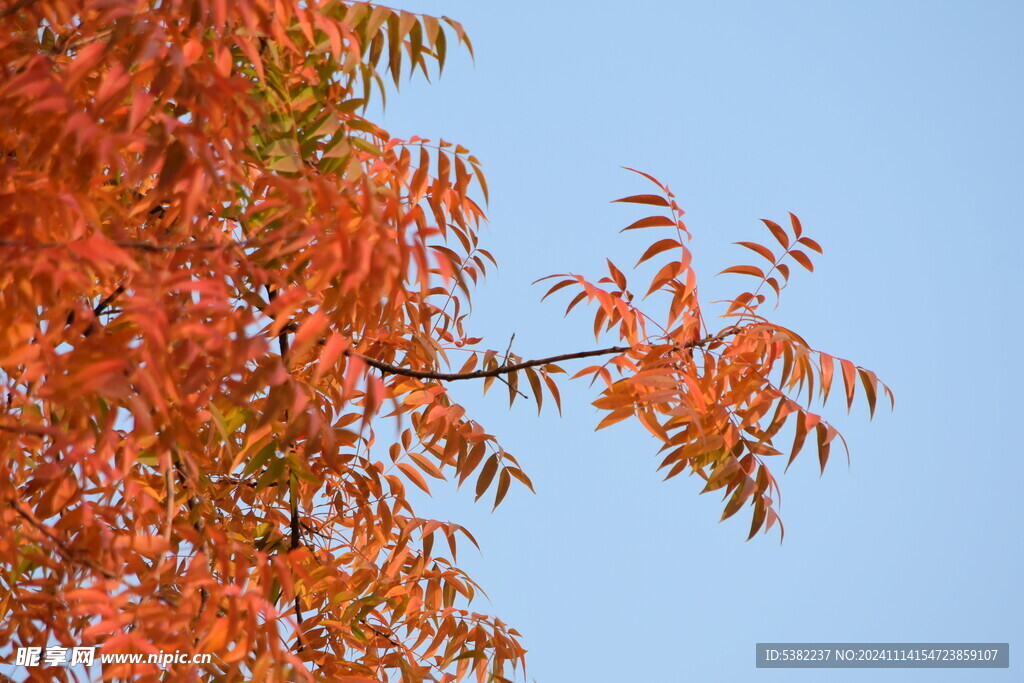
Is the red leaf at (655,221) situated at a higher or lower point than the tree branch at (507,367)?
higher

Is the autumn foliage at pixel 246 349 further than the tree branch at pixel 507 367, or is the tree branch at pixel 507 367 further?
the tree branch at pixel 507 367

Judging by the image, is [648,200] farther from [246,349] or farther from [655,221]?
[246,349]

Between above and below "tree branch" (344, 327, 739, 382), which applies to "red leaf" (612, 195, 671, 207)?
above

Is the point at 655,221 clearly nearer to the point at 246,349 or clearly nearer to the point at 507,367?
the point at 507,367

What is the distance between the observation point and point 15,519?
5.28 feet

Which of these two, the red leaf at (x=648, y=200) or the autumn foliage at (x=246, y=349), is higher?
the red leaf at (x=648, y=200)

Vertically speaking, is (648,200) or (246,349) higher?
(648,200)

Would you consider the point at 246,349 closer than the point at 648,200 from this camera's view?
Yes

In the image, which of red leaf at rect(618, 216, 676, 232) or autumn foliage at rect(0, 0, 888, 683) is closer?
autumn foliage at rect(0, 0, 888, 683)

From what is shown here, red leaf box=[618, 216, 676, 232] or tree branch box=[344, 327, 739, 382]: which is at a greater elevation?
red leaf box=[618, 216, 676, 232]

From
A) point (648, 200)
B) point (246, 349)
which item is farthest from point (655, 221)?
point (246, 349)

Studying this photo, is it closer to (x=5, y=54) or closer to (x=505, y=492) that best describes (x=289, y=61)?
(x=5, y=54)

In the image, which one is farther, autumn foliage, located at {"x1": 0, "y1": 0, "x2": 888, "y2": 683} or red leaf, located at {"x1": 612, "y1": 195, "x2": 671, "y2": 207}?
red leaf, located at {"x1": 612, "y1": 195, "x2": 671, "y2": 207}

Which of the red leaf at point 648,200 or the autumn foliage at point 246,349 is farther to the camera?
the red leaf at point 648,200
